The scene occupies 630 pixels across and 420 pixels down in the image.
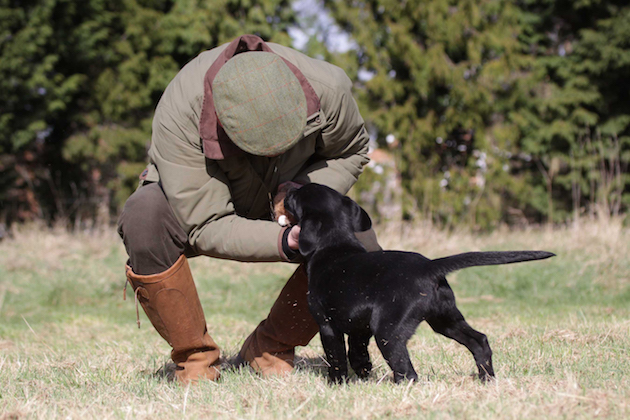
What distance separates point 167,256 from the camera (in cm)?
297

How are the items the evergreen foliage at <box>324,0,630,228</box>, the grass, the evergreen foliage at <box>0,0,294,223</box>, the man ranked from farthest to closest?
the evergreen foliage at <box>0,0,294,223</box> < the evergreen foliage at <box>324,0,630,228</box> < the man < the grass

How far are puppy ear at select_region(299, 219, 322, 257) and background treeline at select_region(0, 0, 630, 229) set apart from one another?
7.05 m

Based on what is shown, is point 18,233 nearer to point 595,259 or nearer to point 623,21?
point 595,259

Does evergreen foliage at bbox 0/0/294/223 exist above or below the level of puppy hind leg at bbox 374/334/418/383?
above

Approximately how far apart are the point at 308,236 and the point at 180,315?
0.74 metres

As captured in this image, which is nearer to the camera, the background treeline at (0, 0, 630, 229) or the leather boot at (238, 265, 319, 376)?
the leather boot at (238, 265, 319, 376)

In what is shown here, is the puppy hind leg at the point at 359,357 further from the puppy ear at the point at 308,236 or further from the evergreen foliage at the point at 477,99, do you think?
the evergreen foliage at the point at 477,99

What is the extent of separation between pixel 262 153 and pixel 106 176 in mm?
10818

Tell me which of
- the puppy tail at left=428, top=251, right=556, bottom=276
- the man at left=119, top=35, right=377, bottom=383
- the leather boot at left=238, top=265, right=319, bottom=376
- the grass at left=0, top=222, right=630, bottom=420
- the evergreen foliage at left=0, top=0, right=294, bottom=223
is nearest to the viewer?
the grass at left=0, top=222, right=630, bottom=420

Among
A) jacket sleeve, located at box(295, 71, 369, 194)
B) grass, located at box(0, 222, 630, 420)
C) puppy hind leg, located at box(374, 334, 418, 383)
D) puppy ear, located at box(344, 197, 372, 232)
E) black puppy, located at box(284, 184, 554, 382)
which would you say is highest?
jacket sleeve, located at box(295, 71, 369, 194)

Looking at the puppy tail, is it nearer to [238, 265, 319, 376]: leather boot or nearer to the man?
the man

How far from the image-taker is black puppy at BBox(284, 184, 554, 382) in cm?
253

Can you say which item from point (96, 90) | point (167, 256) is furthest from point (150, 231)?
point (96, 90)

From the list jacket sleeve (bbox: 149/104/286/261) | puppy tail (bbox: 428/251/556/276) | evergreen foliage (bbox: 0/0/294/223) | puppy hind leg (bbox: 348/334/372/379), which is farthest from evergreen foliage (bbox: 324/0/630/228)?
puppy tail (bbox: 428/251/556/276)
